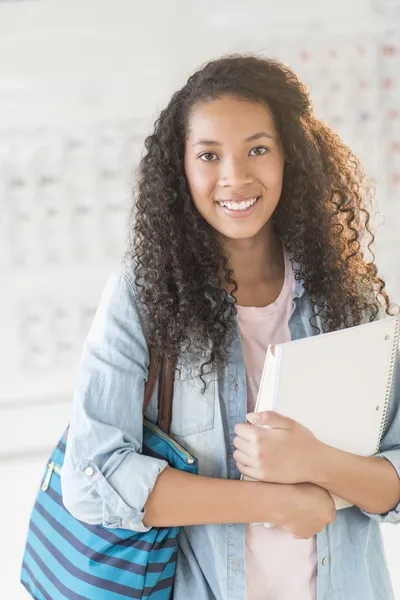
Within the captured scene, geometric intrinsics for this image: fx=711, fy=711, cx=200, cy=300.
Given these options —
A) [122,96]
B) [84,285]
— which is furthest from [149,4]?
[84,285]

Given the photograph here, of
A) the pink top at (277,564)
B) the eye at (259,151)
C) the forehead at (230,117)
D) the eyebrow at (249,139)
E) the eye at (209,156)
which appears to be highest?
the forehead at (230,117)

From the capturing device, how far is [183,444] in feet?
3.24

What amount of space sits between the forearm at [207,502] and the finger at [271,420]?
3.3 inches

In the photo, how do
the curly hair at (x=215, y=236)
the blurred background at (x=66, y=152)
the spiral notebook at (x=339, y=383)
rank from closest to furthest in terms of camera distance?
the spiral notebook at (x=339, y=383) → the curly hair at (x=215, y=236) → the blurred background at (x=66, y=152)

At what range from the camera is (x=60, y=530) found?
1.00 meters

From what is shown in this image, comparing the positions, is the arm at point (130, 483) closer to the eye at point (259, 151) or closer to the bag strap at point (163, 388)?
the bag strap at point (163, 388)

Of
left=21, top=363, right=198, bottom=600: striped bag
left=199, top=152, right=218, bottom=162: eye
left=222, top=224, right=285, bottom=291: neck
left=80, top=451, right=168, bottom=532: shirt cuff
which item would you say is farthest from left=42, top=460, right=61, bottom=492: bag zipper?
left=199, top=152, right=218, bottom=162: eye

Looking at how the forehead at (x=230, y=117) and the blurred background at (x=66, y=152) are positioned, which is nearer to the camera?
the forehead at (x=230, y=117)

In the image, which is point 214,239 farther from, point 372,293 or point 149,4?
point 149,4

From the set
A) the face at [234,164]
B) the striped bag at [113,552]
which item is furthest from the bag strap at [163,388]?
the face at [234,164]

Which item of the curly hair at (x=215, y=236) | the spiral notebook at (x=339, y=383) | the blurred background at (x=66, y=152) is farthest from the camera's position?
→ the blurred background at (x=66, y=152)

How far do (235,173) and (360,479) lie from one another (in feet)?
1.47

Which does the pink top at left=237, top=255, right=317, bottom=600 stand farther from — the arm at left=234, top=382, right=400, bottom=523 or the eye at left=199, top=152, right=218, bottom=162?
the eye at left=199, top=152, right=218, bottom=162

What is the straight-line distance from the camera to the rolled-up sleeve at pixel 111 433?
91cm
